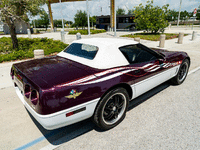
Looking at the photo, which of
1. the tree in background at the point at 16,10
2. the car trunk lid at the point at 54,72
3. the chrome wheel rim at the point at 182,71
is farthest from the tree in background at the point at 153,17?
the car trunk lid at the point at 54,72

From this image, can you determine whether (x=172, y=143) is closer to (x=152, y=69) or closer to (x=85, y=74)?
(x=152, y=69)

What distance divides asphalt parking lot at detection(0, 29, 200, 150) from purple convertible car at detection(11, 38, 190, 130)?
0.30m

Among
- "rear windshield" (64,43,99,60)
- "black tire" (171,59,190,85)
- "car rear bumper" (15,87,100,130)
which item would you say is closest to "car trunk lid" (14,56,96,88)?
"rear windshield" (64,43,99,60)

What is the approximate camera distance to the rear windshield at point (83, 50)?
301 centimetres

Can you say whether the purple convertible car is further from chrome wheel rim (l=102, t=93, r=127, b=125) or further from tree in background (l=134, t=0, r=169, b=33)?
tree in background (l=134, t=0, r=169, b=33)

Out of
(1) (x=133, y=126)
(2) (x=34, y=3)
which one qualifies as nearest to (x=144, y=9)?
(2) (x=34, y=3)

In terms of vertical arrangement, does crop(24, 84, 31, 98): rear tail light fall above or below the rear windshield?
below

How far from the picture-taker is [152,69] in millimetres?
3355

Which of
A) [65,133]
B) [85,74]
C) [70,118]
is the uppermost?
[85,74]

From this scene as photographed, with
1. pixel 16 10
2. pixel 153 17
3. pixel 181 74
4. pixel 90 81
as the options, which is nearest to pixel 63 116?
pixel 90 81

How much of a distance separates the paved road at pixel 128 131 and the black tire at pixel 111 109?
165 millimetres

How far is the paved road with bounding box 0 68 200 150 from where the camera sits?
8.12 ft

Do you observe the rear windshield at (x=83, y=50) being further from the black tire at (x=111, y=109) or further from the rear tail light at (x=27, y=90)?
the rear tail light at (x=27, y=90)

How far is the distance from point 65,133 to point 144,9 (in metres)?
23.4
